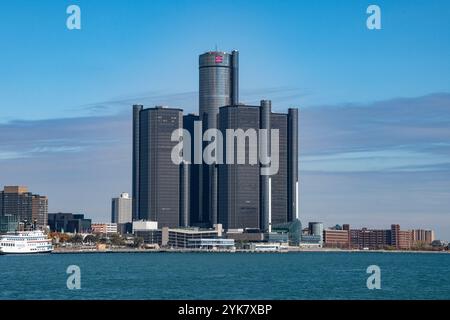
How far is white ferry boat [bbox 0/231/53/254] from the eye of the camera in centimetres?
16562

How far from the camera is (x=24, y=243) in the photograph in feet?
550

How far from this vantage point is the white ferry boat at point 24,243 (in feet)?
543

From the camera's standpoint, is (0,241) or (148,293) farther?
(0,241)
